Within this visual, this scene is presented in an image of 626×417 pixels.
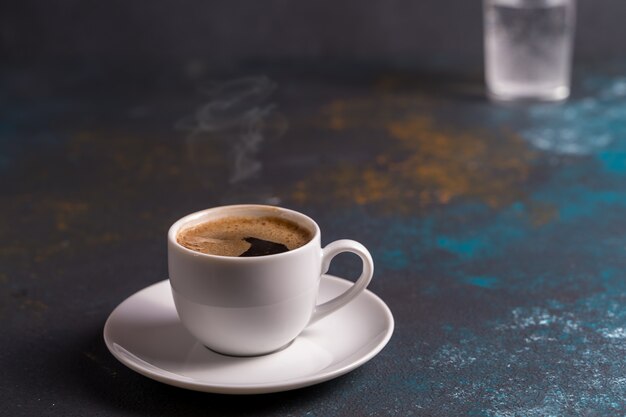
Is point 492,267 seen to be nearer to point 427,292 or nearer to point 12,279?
point 427,292

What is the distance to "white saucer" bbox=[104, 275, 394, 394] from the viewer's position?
0.79 m

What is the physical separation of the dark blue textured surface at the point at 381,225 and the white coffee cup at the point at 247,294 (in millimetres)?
55

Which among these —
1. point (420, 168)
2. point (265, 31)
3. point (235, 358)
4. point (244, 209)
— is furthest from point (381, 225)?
point (265, 31)

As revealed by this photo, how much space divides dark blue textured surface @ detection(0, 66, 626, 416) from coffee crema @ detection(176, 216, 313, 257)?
138mm

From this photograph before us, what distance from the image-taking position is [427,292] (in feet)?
3.50

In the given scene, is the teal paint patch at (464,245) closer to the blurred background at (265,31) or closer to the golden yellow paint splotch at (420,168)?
the golden yellow paint splotch at (420,168)

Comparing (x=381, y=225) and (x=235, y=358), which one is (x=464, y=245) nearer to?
(x=381, y=225)

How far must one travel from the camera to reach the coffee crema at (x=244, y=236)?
0.87m

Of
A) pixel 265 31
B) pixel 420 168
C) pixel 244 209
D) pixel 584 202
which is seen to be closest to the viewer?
pixel 244 209

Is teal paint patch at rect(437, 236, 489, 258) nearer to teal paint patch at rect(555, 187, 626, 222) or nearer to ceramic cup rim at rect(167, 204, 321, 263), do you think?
teal paint patch at rect(555, 187, 626, 222)

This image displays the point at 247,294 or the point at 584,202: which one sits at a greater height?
the point at 247,294

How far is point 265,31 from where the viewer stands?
232cm

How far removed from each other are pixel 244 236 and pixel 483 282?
34 cm

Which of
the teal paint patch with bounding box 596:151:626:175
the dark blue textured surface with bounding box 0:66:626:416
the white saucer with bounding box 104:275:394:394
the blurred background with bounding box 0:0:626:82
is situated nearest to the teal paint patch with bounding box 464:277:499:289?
the dark blue textured surface with bounding box 0:66:626:416
